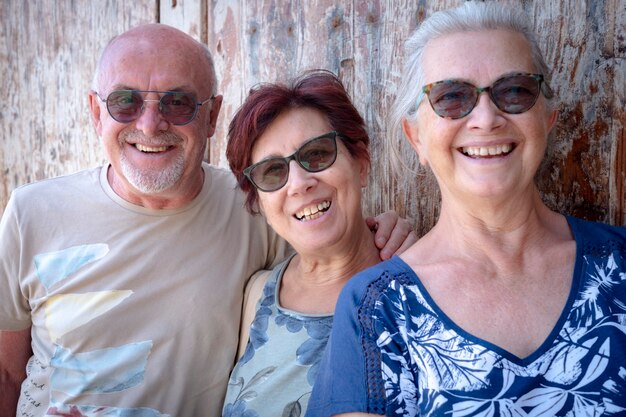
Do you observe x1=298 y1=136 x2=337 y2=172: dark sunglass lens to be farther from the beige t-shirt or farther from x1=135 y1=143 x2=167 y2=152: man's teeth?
x1=135 y1=143 x2=167 y2=152: man's teeth

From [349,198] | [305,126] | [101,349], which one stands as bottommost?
[101,349]

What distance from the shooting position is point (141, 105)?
9.21 feet

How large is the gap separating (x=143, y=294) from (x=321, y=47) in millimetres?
1330

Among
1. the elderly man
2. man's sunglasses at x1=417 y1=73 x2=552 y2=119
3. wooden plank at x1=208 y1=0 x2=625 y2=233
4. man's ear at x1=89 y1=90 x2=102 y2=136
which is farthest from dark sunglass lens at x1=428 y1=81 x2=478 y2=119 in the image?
man's ear at x1=89 y1=90 x2=102 y2=136

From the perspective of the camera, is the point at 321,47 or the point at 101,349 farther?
the point at 321,47

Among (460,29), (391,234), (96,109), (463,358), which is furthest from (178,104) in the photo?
(463,358)

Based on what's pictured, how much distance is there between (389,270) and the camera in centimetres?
192

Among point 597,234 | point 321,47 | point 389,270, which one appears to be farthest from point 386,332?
point 321,47

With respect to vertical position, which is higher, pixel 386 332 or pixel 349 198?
pixel 349 198

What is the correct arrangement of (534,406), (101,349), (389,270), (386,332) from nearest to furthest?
(534,406), (386,332), (389,270), (101,349)

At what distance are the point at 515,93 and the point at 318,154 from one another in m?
0.80

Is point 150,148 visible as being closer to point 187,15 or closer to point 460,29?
point 187,15

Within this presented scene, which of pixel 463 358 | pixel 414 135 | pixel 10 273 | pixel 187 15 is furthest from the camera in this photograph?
pixel 187 15

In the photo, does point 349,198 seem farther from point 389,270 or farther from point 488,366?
point 488,366
